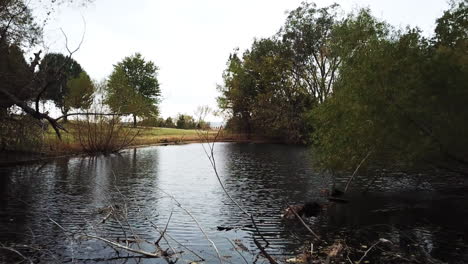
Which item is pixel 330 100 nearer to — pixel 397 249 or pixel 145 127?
pixel 397 249

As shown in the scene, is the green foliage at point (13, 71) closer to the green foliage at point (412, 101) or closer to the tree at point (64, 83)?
the tree at point (64, 83)

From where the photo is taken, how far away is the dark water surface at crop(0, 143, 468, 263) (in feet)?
42.6

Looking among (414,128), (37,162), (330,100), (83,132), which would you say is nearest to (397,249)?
(414,128)

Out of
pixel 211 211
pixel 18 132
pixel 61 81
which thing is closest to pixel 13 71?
pixel 61 81

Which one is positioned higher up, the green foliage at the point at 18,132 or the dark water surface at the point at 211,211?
the green foliage at the point at 18,132

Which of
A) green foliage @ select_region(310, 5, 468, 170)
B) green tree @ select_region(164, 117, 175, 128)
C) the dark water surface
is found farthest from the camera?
green tree @ select_region(164, 117, 175, 128)

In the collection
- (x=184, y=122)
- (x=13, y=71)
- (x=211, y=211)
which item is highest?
(x=13, y=71)

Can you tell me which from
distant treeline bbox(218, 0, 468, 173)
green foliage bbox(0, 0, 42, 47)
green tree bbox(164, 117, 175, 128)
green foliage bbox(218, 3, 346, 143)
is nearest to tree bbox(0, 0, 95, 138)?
green foliage bbox(0, 0, 42, 47)

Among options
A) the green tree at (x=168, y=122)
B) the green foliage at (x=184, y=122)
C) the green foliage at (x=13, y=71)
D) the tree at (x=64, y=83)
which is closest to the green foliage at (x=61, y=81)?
the tree at (x=64, y=83)

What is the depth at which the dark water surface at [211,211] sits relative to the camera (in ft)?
42.6

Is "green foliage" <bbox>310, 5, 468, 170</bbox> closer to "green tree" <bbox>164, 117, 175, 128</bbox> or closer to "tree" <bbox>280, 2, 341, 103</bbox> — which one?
"tree" <bbox>280, 2, 341, 103</bbox>

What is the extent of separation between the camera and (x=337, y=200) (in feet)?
69.3

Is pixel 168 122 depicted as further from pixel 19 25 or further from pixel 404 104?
pixel 404 104

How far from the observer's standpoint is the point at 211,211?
18625 millimetres
